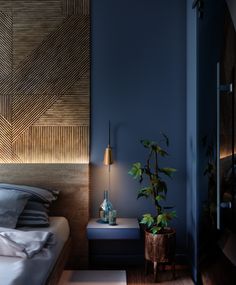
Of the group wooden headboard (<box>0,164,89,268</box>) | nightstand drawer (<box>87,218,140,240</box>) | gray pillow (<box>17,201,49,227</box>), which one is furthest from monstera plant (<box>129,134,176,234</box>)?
gray pillow (<box>17,201,49,227</box>)

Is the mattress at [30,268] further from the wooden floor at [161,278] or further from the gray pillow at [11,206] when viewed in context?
the wooden floor at [161,278]

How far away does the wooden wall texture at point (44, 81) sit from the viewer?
3.31 m

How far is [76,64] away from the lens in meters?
3.32

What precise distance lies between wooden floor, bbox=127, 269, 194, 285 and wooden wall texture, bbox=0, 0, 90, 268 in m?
1.12

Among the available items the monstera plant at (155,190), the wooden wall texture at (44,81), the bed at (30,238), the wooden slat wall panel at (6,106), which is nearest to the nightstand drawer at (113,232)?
the monstera plant at (155,190)

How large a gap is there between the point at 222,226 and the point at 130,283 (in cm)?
113

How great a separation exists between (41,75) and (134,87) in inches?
36.1

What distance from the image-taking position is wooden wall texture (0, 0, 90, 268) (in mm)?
3312

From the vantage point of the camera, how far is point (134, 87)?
131 inches

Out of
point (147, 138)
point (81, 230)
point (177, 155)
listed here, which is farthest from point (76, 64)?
point (81, 230)

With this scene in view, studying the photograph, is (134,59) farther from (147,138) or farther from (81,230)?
(81,230)

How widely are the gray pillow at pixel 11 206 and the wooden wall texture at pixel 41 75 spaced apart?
0.58 m

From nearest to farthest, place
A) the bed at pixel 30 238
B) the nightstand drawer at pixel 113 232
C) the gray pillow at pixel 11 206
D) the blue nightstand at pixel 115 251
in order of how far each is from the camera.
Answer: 1. the bed at pixel 30 238
2. the gray pillow at pixel 11 206
3. the nightstand drawer at pixel 113 232
4. the blue nightstand at pixel 115 251

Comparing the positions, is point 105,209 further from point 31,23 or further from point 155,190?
point 31,23
